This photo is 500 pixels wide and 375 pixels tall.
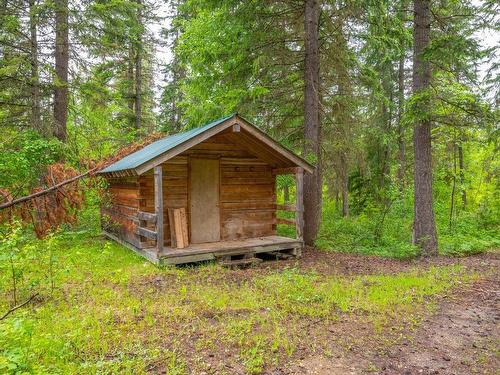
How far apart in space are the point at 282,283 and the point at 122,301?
119 inches

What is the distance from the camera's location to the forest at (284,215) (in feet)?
14.9

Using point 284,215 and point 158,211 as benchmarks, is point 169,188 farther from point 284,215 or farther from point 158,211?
point 284,215

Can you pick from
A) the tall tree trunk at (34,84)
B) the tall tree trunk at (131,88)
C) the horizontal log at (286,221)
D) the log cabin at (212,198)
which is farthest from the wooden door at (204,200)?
the tall tree trunk at (131,88)

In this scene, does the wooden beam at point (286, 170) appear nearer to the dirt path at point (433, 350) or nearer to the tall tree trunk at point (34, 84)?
the dirt path at point (433, 350)

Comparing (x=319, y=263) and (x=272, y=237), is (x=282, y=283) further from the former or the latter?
(x=272, y=237)

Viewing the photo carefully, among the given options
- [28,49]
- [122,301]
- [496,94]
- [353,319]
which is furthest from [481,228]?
[28,49]

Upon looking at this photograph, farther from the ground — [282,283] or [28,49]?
[28,49]

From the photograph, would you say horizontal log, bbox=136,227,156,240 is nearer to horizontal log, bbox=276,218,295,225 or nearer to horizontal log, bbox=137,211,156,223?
horizontal log, bbox=137,211,156,223

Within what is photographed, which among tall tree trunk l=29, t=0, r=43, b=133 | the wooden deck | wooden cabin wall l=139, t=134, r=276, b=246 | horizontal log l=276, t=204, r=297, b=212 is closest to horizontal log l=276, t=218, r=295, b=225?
wooden cabin wall l=139, t=134, r=276, b=246

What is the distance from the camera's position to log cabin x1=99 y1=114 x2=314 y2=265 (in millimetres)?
9336

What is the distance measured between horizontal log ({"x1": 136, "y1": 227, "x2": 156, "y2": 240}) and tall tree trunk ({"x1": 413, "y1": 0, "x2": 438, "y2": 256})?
7026 mm

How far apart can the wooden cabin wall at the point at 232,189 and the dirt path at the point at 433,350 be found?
20.6 ft

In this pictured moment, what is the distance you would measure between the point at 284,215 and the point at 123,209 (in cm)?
679

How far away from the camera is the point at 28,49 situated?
12000 millimetres
